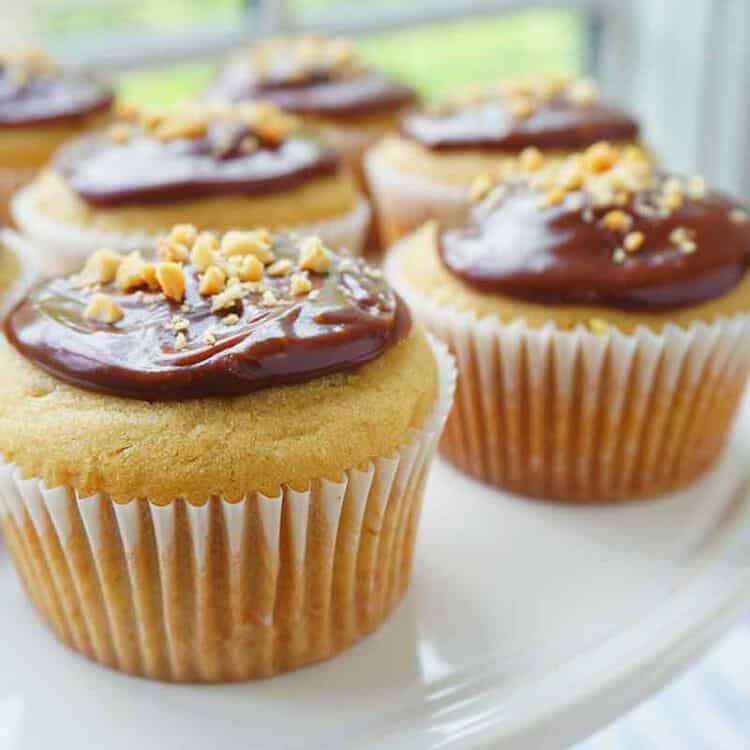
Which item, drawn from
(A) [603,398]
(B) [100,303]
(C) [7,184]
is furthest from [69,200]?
(A) [603,398]

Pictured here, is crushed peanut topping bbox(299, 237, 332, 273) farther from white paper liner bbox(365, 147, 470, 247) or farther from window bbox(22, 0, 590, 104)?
window bbox(22, 0, 590, 104)

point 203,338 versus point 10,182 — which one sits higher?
point 203,338

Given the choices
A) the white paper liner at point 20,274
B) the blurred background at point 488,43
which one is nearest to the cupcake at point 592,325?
the white paper liner at point 20,274

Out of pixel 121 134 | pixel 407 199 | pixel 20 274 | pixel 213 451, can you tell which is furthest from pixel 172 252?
pixel 407 199

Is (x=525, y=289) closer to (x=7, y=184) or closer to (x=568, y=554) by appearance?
(x=568, y=554)

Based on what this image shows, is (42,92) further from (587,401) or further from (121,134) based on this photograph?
(587,401)

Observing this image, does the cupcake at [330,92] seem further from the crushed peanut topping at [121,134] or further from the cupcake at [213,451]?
the cupcake at [213,451]
